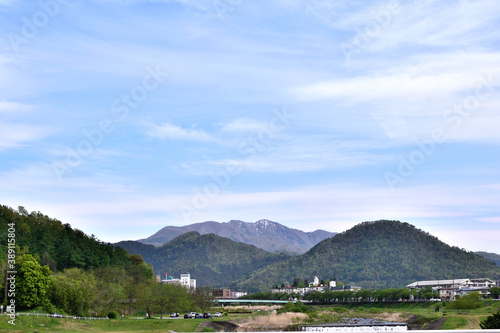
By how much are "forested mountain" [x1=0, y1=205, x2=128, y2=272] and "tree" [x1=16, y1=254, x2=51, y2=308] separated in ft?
67.9

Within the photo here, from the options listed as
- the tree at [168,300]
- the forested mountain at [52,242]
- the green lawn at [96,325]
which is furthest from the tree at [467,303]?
the forested mountain at [52,242]

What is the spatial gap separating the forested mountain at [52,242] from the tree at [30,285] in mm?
20695

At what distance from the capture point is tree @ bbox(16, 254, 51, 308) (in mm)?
52000

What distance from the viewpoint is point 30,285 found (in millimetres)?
52438

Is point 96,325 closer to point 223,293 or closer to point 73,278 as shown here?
point 73,278

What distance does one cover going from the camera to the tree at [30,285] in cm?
5200

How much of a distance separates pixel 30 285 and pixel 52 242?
32.4 metres

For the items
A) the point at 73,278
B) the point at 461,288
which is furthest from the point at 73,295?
the point at 461,288

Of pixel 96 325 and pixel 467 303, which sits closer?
pixel 96 325

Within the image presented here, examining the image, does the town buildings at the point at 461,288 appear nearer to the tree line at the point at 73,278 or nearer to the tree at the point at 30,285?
the tree line at the point at 73,278

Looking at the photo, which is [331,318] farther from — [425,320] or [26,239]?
[26,239]

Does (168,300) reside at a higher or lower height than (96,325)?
higher

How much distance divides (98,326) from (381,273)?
5881 inches

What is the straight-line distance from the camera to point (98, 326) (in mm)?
52562
